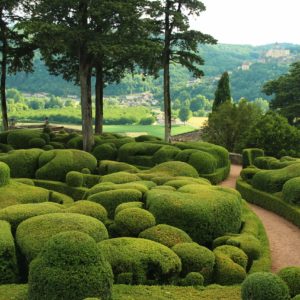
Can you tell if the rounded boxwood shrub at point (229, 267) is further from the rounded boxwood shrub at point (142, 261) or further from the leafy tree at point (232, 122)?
the leafy tree at point (232, 122)

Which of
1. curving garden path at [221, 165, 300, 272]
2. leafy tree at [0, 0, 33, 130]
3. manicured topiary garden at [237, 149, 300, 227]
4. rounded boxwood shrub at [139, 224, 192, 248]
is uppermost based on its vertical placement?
leafy tree at [0, 0, 33, 130]

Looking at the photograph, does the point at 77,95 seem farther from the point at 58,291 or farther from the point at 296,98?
the point at 58,291

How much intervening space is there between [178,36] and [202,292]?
2331 cm

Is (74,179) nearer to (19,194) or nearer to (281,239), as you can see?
(19,194)

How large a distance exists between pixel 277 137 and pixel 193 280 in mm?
19637

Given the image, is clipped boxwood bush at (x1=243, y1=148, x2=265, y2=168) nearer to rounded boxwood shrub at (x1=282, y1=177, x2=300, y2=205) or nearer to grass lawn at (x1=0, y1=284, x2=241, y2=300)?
rounded boxwood shrub at (x1=282, y1=177, x2=300, y2=205)

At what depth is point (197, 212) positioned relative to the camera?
42.5 ft

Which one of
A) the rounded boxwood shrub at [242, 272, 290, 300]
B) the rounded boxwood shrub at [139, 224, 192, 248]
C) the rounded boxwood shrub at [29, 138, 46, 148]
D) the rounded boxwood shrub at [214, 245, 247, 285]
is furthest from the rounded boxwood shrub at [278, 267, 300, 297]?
the rounded boxwood shrub at [29, 138, 46, 148]

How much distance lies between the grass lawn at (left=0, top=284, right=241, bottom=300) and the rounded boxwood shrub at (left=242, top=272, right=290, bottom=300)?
48.5 inches

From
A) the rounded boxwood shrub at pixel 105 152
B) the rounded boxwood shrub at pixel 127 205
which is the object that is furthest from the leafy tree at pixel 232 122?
the rounded boxwood shrub at pixel 127 205

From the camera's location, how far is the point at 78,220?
1085 cm

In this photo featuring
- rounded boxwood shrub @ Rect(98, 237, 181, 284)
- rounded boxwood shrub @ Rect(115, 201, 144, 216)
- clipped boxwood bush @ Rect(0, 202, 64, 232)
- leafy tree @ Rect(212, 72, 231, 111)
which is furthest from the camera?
leafy tree @ Rect(212, 72, 231, 111)

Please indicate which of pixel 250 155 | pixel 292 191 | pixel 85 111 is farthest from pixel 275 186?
pixel 85 111

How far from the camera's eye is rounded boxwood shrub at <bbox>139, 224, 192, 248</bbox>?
11.2m
